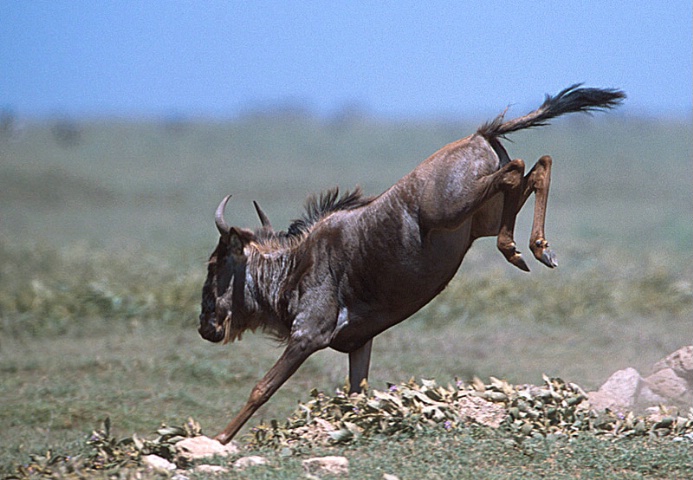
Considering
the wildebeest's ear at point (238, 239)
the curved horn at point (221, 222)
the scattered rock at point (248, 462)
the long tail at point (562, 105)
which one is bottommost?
the scattered rock at point (248, 462)

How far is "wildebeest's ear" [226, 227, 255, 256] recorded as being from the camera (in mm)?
7629

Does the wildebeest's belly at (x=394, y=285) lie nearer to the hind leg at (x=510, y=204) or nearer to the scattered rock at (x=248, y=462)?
the hind leg at (x=510, y=204)

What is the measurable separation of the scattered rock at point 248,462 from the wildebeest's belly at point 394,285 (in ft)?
4.61

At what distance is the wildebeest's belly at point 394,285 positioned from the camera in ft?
22.7

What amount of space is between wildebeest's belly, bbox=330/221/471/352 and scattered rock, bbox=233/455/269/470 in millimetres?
1406

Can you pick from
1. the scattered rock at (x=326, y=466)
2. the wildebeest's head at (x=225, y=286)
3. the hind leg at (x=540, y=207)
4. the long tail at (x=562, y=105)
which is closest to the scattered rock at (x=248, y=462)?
the scattered rock at (x=326, y=466)

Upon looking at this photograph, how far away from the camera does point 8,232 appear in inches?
1058

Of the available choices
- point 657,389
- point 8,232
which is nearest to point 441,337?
point 657,389

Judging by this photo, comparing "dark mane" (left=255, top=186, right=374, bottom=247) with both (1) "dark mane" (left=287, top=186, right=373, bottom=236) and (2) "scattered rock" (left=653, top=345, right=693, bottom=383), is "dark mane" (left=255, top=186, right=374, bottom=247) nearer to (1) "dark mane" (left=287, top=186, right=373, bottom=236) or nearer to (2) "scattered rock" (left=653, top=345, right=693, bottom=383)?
(1) "dark mane" (left=287, top=186, right=373, bottom=236)

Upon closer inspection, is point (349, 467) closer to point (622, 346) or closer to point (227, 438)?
point (227, 438)

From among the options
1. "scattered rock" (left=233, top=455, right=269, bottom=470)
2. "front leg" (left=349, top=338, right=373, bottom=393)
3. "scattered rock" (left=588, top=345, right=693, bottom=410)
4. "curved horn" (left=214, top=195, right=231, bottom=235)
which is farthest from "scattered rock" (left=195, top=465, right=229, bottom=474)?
"scattered rock" (left=588, top=345, right=693, bottom=410)

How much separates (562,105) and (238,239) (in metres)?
2.60

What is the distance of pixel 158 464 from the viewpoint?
6.04m

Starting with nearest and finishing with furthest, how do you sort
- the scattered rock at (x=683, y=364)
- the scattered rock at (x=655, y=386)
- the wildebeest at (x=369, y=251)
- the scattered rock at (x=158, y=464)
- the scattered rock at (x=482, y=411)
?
the scattered rock at (x=158, y=464), the wildebeest at (x=369, y=251), the scattered rock at (x=482, y=411), the scattered rock at (x=655, y=386), the scattered rock at (x=683, y=364)
